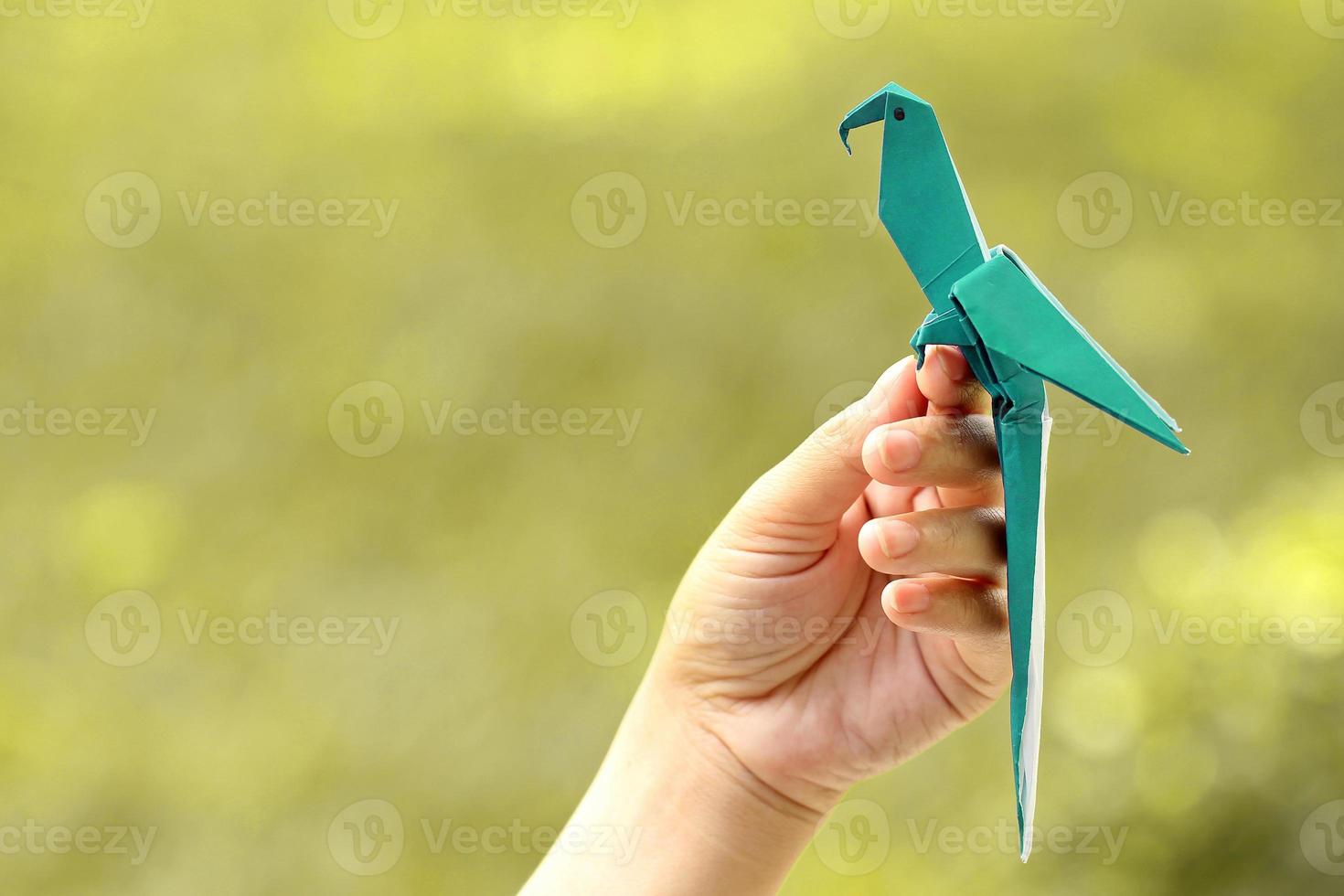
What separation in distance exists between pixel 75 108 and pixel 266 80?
433 millimetres

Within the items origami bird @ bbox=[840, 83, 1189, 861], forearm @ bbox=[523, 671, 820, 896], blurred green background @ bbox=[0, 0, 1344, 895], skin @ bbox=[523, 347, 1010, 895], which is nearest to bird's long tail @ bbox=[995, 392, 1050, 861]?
origami bird @ bbox=[840, 83, 1189, 861]

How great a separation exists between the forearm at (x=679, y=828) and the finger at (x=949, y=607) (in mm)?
219

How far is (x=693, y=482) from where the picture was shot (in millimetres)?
2385

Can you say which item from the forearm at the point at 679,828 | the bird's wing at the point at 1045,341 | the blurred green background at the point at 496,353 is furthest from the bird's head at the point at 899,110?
the blurred green background at the point at 496,353

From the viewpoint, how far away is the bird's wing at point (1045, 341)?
2.20 feet

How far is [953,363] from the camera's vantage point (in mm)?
803

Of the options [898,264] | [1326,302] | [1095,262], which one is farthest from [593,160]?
[1326,302]

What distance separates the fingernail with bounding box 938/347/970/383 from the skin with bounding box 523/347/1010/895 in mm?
53

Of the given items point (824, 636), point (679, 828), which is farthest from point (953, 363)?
point (679, 828)

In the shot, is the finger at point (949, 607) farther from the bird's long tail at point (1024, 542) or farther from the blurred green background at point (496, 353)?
the blurred green background at point (496, 353)

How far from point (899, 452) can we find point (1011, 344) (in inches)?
4.3

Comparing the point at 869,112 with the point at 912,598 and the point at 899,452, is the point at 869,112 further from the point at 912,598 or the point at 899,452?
the point at 912,598

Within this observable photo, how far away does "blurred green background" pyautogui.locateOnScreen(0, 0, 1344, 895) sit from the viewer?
231cm

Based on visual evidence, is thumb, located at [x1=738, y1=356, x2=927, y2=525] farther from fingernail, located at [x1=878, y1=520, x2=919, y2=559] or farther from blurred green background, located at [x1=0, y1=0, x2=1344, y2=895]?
blurred green background, located at [x1=0, y1=0, x2=1344, y2=895]
